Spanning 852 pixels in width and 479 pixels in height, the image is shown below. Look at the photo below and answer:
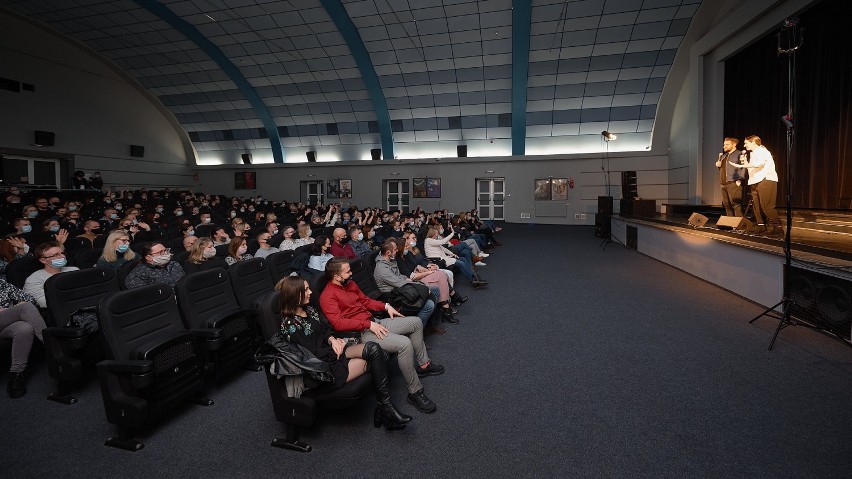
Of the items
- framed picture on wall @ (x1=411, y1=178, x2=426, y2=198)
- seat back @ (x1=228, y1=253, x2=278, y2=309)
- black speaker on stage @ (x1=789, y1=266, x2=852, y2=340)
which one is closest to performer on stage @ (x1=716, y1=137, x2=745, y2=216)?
black speaker on stage @ (x1=789, y1=266, x2=852, y2=340)

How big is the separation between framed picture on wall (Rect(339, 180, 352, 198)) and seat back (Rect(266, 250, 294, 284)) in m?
16.9

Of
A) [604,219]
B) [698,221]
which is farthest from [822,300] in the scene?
[604,219]

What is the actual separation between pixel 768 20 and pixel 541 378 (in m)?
11.2

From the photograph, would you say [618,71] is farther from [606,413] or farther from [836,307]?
[606,413]

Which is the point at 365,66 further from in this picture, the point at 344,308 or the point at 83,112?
the point at 344,308

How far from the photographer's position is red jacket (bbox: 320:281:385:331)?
310cm

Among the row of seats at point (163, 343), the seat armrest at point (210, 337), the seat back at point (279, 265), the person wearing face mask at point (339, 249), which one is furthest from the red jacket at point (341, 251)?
the seat armrest at point (210, 337)

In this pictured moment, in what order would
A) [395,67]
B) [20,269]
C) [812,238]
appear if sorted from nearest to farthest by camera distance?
[20,269], [812,238], [395,67]

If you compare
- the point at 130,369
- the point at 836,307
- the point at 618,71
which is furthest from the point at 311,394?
the point at 618,71

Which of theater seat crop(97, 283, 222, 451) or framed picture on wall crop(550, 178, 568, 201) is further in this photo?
framed picture on wall crop(550, 178, 568, 201)

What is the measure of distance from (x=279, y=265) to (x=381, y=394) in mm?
2627

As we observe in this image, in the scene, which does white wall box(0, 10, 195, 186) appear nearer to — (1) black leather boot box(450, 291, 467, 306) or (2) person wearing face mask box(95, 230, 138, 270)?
(2) person wearing face mask box(95, 230, 138, 270)

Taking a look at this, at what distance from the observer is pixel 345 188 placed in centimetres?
2155

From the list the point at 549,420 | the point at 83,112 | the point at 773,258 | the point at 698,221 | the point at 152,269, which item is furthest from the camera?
the point at 83,112
